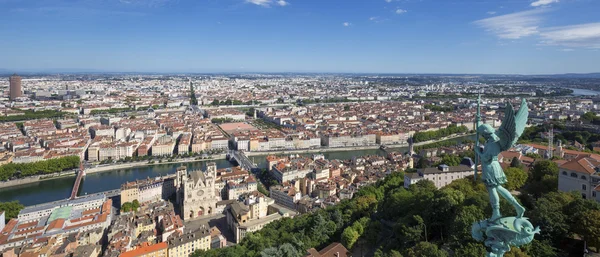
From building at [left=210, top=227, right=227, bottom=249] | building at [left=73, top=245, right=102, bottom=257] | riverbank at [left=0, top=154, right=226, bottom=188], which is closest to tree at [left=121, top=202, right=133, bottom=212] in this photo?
building at [left=73, top=245, right=102, bottom=257]

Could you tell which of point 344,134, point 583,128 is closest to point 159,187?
point 344,134

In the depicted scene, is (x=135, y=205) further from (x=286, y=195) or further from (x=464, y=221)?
(x=464, y=221)

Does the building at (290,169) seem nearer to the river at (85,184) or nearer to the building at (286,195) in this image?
the building at (286,195)

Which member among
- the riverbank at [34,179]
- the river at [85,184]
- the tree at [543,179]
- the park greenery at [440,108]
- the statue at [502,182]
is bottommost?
the river at [85,184]

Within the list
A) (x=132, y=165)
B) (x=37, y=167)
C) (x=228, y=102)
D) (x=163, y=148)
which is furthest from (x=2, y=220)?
(x=228, y=102)

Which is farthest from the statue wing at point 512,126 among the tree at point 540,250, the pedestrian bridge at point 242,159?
the pedestrian bridge at point 242,159

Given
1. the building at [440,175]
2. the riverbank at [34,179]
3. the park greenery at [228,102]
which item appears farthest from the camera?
the park greenery at [228,102]

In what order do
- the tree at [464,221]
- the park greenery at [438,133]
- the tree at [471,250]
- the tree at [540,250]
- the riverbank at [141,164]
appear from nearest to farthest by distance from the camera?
the tree at [471,250]
the tree at [540,250]
the tree at [464,221]
the riverbank at [141,164]
the park greenery at [438,133]

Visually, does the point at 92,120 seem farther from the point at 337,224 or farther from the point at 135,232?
the point at 337,224
